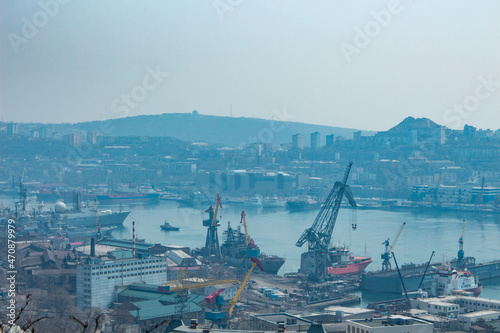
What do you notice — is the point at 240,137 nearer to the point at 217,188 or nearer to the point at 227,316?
the point at 217,188

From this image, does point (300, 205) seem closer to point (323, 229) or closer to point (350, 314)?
point (323, 229)

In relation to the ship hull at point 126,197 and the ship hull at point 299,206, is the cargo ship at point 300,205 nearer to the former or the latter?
the ship hull at point 299,206

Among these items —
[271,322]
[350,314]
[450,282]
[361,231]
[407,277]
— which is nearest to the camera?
[271,322]

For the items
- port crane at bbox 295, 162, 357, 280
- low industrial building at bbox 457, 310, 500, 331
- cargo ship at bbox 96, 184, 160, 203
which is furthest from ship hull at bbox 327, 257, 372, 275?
cargo ship at bbox 96, 184, 160, 203

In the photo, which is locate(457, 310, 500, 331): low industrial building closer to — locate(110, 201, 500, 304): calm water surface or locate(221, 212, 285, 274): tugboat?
locate(110, 201, 500, 304): calm water surface

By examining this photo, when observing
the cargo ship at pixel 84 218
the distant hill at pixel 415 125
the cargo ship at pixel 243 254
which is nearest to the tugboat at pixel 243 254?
the cargo ship at pixel 243 254

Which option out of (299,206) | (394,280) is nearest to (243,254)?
(394,280)

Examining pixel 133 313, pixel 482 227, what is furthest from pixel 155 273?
pixel 482 227
